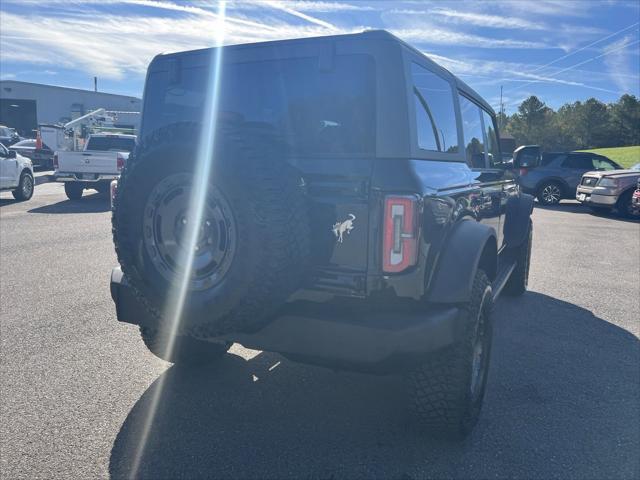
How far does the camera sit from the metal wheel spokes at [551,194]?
16.3 meters

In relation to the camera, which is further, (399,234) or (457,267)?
(457,267)

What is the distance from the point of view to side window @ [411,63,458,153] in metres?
2.80

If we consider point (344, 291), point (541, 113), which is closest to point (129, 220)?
point (344, 291)

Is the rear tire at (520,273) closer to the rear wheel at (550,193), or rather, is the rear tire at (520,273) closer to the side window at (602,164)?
the rear wheel at (550,193)

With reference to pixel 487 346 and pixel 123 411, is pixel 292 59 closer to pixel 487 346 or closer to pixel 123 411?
pixel 487 346

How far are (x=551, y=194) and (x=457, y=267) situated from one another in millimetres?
15433

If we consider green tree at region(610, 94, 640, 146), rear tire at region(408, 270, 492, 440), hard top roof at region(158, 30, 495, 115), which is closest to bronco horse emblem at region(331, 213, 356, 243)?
rear tire at region(408, 270, 492, 440)

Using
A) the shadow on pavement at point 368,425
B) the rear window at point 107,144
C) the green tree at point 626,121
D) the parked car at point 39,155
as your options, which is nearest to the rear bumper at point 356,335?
the shadow on pavement at point 368,425

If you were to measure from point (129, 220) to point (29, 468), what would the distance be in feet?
4.22

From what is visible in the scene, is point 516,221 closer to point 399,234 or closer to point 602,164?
point 399,234

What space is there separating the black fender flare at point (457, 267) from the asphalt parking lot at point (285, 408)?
0.88 m

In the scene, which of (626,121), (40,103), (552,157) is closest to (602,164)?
(552,157)

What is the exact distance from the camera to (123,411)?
3.08 m

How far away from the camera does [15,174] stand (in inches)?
507
